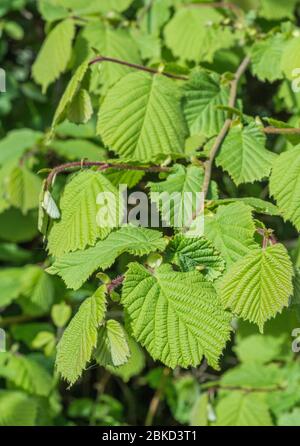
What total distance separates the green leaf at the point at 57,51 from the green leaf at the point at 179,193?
2.45 feet

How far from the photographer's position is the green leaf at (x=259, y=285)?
1.19m

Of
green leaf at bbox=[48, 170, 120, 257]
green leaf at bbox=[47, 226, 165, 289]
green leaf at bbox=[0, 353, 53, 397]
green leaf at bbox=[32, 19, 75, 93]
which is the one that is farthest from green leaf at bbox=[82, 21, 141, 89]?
green leaf at bbox=[0, 353, 53, 397]

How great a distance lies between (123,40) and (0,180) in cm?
69

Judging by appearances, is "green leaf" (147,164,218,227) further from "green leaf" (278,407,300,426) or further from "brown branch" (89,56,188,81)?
"green leaf" (278,407,300,426)

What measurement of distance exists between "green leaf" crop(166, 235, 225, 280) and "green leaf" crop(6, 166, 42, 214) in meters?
1.25

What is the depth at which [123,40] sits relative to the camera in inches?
81.1

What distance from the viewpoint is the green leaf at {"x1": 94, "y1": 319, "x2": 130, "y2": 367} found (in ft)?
3.90

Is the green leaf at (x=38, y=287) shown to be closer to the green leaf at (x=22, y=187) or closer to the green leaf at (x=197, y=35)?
the green leaf at (x=22, y=187)

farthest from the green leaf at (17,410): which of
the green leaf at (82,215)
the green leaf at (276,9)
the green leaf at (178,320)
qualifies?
the green leaf at (276,9)
